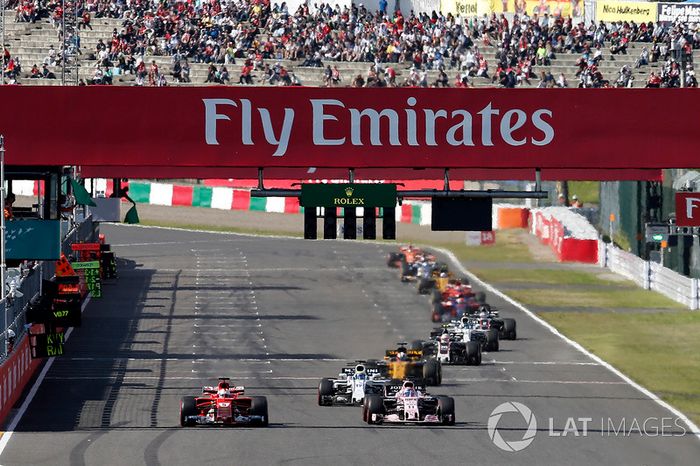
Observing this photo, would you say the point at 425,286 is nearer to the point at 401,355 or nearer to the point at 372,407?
the point at 401,355

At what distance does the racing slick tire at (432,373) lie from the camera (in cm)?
3559

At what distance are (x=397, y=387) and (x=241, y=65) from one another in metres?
34.4

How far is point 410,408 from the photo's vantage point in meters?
30.5

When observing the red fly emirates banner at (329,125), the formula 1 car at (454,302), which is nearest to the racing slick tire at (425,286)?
the formula 1 car at (454,302)

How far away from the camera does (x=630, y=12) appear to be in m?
94.3

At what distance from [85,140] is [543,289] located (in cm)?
3632

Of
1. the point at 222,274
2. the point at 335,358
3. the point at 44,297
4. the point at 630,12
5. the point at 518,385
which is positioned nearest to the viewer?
the point at 44,297

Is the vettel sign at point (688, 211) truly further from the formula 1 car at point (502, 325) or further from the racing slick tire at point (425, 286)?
the racing slick tire at point (425, 286)

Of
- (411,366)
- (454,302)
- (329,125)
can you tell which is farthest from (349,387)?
(454,302)

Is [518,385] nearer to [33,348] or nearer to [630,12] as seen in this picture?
[33,348]

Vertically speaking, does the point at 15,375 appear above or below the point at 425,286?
below

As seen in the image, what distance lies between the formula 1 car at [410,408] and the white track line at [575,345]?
483 cm

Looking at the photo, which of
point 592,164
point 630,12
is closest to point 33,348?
point 592,164

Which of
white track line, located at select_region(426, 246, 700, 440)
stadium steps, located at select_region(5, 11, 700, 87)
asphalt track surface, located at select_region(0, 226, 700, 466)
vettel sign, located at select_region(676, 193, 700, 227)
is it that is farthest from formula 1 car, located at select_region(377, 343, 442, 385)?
stadium steps, located at select_region(5, 11, 700, 87)
